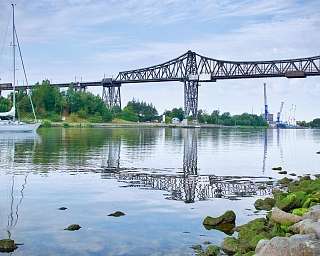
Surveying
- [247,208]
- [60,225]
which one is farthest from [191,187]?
[60,225]

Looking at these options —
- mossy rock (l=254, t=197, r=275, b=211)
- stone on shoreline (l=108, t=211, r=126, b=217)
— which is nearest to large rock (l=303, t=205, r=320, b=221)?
mossy rock (l=254, t=197, r=275, b=211)

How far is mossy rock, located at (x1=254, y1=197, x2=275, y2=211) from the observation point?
22244mm

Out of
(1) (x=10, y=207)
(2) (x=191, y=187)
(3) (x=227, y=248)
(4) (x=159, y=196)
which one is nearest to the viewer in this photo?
(3) (x=227, y=248)

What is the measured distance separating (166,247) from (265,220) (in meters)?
4.01

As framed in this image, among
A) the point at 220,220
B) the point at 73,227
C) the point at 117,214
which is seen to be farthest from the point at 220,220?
the point at 73,227

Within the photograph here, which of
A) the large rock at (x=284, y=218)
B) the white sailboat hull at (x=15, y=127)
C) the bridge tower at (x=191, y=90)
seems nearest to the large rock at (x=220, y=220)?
the large rock at (x=284, y=218)

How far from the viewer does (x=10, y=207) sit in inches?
832

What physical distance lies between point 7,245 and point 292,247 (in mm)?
8366

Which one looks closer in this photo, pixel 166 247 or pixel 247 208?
pixel 166 247

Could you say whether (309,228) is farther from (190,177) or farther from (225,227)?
(190,177)

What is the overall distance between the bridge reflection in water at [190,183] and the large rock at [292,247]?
1262cm

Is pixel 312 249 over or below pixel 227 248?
over

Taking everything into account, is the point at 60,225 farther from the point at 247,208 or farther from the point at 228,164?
the point at 228,164

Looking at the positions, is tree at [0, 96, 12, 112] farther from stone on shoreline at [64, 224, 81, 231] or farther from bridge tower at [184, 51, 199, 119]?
stone on shoreline at [64, 224, 81, 231]
